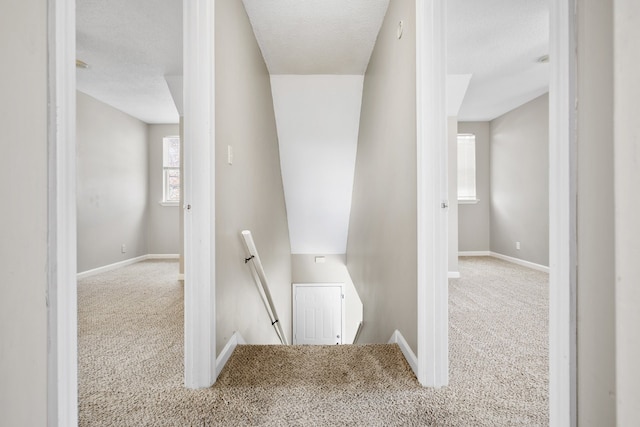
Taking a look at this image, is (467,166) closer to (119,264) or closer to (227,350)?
(227,350)

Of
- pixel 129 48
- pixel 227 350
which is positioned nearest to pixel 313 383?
pixel 227 350

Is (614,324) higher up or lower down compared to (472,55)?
lower down

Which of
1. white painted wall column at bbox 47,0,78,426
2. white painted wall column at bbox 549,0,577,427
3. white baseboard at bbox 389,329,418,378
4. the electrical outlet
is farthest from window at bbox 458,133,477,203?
white painted wall column at bbox 47,0,78,426

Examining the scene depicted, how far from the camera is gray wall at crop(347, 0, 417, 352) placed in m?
1.69

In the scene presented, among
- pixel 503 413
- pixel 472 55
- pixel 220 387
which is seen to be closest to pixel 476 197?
pixel 472 55

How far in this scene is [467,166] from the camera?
6.18m

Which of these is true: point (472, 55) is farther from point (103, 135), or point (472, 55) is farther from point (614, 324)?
point (103, 135)

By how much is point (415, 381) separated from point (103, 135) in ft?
17.9

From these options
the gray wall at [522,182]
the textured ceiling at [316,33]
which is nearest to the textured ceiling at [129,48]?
the textured ceiling at [316,33]

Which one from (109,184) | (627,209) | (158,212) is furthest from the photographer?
(158,212)

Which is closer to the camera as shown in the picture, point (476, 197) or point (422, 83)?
point (422, 83)

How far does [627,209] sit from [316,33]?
8.70 feet

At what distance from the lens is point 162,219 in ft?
20.2

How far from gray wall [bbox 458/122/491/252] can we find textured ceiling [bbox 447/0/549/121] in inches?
45.6
